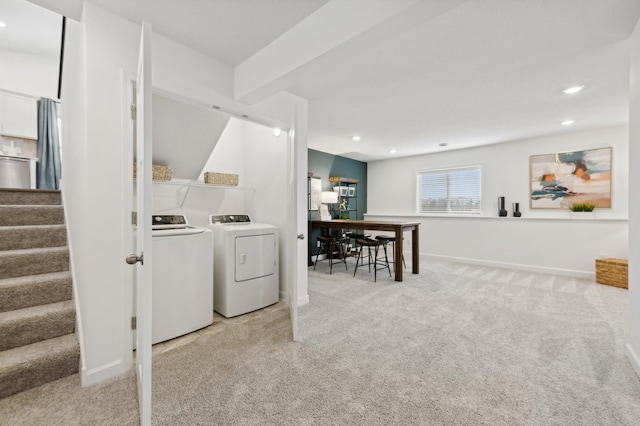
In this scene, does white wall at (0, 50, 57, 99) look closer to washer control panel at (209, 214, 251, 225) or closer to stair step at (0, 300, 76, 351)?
washer control panel at (209, 214, 251, 225)

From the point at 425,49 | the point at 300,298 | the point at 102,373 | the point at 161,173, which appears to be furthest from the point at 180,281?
the point at 425,49

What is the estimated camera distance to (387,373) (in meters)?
1.78

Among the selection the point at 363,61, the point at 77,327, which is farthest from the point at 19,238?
the point at 363,61

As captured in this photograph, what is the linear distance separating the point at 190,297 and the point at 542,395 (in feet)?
8.52

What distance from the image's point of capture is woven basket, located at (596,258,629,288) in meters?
3.62

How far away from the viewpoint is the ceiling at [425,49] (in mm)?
1634

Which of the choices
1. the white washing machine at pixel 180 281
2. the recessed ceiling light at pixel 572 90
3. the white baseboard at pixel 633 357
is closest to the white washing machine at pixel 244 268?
the white washing machine at pixel 180 281

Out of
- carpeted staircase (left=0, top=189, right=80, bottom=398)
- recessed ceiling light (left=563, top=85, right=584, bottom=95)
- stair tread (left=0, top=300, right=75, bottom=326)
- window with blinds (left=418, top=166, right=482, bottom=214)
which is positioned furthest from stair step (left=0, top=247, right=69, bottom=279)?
window with blinds (left=418, top=166, right=482, bottom=214)

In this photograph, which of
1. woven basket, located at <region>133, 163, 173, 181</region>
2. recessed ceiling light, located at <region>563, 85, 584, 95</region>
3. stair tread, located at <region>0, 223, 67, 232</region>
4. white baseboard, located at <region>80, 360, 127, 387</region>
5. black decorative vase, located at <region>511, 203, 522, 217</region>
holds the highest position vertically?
recessed ceiling light, located at <region>563, 85, 584, 95</region>

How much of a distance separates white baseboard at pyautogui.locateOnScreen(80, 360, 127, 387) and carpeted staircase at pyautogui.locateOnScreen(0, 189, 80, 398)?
20 centimetres

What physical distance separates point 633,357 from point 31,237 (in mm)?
4703

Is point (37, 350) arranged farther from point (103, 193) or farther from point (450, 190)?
point (450, 190)

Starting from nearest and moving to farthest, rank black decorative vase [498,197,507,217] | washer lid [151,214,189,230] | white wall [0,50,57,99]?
1. washer lid [151,214,189,230]
2. white wall [0,50,57,99]
3. black decorative vase [498,197,507,217]

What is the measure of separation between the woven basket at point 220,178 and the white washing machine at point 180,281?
2.30 feet
